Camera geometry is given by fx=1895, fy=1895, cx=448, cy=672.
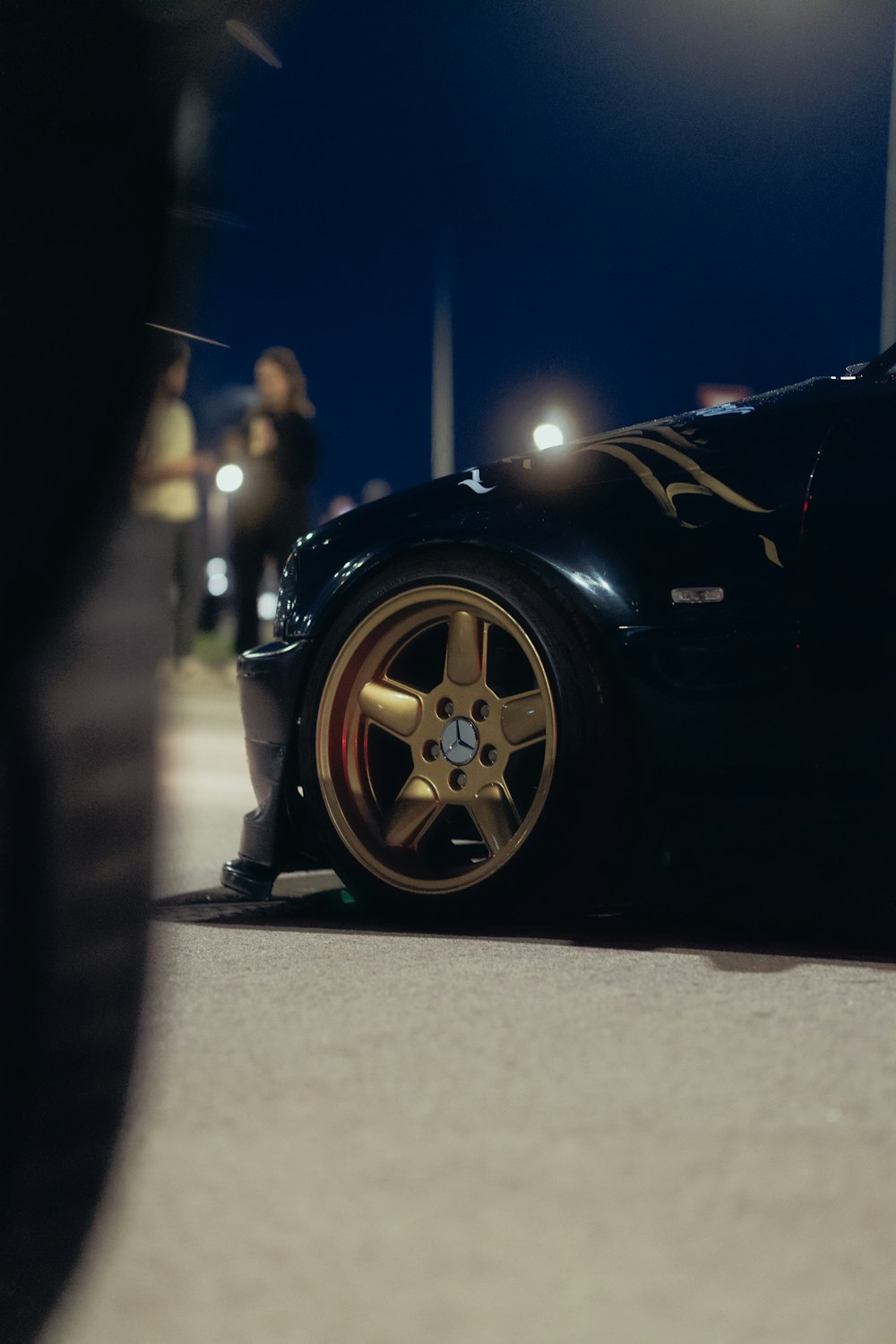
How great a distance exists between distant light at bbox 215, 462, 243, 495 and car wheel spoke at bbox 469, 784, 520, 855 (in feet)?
17.5

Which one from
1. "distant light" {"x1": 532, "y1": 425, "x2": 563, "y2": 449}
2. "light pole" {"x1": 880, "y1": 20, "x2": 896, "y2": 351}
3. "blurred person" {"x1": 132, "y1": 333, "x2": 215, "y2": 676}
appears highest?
"light pole" {"x1": 880, "y1": 20, "x2": 896, "y2": 351}

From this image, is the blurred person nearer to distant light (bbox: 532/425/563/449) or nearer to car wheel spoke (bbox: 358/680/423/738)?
car wheel spoke (bbox: 358/680/423/738)

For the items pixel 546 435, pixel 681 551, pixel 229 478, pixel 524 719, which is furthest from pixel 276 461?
pixel 681 551

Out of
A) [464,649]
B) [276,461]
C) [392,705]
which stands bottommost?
[392,705]

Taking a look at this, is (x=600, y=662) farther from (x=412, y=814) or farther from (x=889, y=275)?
(x=889, y=275)

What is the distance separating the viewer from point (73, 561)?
7.38 ft

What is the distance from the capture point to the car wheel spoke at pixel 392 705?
4.35 metres

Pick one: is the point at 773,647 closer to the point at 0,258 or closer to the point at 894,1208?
the point at 894,1208

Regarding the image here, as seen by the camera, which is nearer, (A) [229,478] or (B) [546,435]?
(A) [229,478]

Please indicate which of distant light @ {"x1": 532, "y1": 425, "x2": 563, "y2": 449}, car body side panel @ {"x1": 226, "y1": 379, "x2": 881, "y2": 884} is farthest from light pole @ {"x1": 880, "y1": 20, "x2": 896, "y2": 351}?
car body side panel @ {"x1": 226, "y1": 379, "x2": 881, "y2": 884}

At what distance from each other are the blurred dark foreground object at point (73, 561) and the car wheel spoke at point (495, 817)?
1.88 m

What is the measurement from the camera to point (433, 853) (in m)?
4.45

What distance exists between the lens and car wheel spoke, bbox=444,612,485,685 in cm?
430

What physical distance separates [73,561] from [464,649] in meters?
2.12
